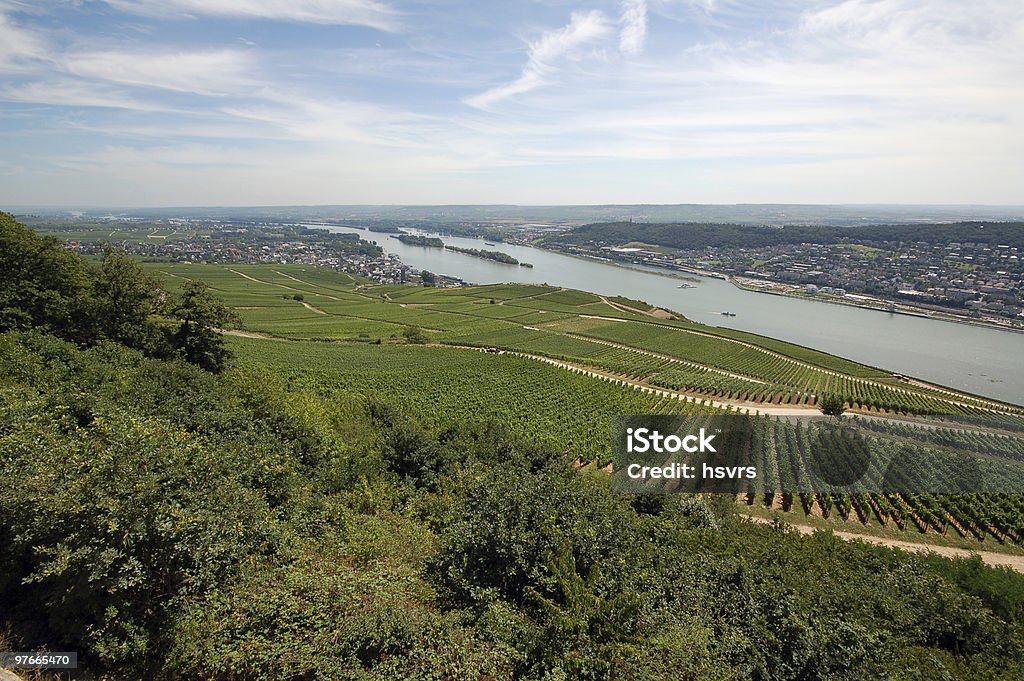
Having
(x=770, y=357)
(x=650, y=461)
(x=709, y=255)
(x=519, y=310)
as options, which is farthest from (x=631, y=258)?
(x=650, y=461)

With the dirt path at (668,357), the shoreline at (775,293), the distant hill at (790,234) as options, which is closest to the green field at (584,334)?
the dirt path at (668,357)

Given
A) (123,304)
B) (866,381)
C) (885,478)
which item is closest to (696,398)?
(885,478)

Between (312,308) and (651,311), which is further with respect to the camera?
(651,311)

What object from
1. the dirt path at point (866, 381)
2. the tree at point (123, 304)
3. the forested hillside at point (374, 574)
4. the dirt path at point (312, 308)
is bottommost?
the dirt path at point (866, 381)

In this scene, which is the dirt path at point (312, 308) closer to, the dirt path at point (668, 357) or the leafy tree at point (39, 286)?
the dirt path at point (668, 357)

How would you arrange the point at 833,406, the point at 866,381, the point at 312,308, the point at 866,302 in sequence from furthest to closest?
the point at 866,302, the point at 312,308, the point at 866,381, the point at 833,406

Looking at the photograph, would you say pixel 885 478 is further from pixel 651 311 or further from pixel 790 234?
pixel 790 234
